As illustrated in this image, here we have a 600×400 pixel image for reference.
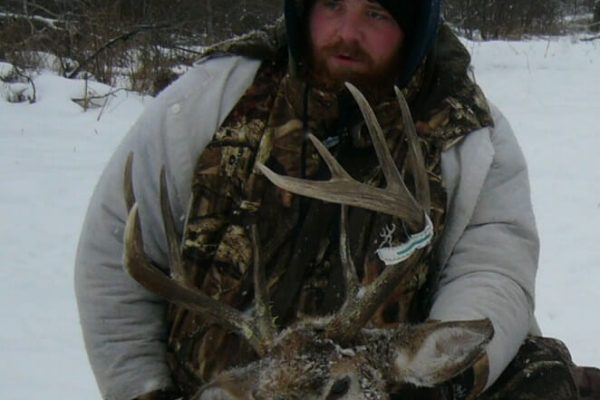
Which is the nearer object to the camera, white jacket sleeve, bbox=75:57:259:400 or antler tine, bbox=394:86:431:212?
antler tine, bbox=394:86:431:212

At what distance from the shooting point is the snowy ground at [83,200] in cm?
432

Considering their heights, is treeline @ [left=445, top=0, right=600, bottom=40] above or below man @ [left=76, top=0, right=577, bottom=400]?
below

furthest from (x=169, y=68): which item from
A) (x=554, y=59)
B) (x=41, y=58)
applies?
(x=554, y=59)

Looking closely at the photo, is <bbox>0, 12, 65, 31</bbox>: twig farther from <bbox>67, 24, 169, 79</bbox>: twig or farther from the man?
the man

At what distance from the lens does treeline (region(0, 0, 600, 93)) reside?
10.8m

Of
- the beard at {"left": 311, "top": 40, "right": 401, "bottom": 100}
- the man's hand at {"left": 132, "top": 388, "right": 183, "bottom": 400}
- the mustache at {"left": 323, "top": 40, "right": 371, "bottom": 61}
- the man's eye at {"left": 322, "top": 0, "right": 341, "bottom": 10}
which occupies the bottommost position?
the man's hand at {"left": 132, "top": 388, "right": 183, "bottom": 400}

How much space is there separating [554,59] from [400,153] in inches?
408

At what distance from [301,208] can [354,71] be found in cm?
46

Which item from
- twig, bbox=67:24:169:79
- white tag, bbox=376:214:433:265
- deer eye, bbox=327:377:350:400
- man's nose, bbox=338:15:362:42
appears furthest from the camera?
twig, bbox=67:24:169:79

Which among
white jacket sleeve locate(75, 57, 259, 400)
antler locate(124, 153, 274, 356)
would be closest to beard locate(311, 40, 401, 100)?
white jacket sleeve locate(75, 57, 259, 400)

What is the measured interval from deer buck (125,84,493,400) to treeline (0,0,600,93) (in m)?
8.14

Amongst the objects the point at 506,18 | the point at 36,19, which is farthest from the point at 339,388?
the point at 506,18

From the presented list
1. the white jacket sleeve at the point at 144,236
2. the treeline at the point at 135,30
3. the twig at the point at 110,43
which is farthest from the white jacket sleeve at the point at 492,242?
the twig at the point at 110,43

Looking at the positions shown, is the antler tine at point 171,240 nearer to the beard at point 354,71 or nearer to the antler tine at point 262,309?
the antler tine at point 262,309
